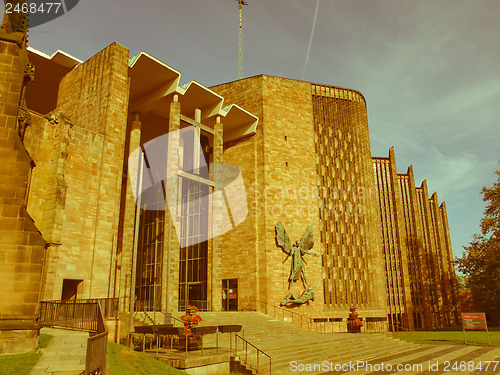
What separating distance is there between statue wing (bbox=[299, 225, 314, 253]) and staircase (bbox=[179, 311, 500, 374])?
8.84 meters

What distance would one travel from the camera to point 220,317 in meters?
23.7

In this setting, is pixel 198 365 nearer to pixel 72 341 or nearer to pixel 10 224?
pixel 72 341

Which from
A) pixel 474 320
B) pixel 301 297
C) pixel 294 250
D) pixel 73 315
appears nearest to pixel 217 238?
pixel 294 250

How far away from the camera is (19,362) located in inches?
344

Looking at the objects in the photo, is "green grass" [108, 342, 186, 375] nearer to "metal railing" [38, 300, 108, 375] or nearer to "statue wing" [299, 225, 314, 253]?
"metal railing" [38, 300, 108, 375]

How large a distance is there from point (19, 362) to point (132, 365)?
271cm

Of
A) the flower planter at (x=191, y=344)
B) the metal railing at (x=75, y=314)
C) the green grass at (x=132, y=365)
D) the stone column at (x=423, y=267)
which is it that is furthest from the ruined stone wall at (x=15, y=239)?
the stone column at (x=423, y=267)

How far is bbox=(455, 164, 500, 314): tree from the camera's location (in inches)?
1309

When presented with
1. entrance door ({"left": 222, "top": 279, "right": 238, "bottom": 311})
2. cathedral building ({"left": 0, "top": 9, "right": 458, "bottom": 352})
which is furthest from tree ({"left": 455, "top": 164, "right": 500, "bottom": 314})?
entrance door ({"left": 222, "top": 279, "right": 238, "bottom": 311})

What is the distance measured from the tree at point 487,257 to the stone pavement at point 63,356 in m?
32.9

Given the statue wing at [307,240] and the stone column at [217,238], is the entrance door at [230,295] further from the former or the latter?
the statue wing at [307,240]

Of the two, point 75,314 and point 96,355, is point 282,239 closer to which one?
point 75,314

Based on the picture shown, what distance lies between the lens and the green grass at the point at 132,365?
31.7ft

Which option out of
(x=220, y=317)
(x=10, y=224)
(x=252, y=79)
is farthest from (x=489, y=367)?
(x=252, y=79)
